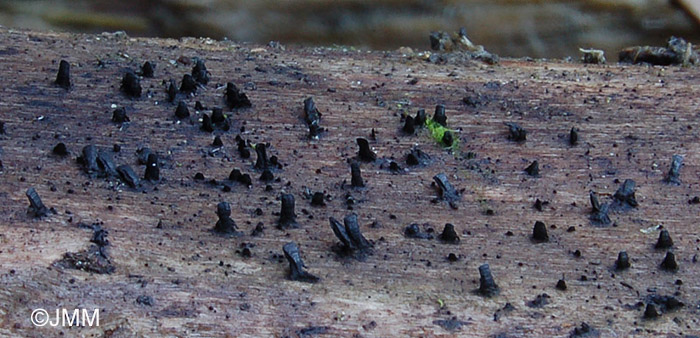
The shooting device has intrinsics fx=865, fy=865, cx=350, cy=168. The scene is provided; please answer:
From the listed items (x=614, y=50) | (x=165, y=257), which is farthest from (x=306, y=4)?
(x=165, y=257)

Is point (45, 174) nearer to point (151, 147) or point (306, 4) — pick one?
point (151, 147)

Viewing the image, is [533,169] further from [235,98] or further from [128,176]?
[128,176]

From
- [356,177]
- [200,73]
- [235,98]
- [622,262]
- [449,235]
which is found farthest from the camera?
[200,73]

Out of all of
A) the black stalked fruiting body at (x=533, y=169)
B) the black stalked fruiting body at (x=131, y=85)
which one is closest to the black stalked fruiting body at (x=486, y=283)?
the black stalked fruiting body at (x=533, y=169)

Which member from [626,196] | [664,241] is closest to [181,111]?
[626,196]

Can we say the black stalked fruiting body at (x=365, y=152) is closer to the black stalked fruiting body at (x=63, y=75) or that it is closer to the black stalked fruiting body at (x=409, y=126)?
the black stalked fruiting body at (x=409, y=126)

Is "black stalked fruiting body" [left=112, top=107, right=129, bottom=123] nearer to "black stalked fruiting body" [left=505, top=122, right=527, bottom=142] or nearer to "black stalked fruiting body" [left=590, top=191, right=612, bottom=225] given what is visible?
"black stalked fruiting body" [left=505, top=122, right=527, bottom=142]

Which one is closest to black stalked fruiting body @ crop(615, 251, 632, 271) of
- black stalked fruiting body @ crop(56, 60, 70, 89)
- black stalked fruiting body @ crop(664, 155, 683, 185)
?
black stalked fruiting body @ crop(664, 155, 683, 185)
